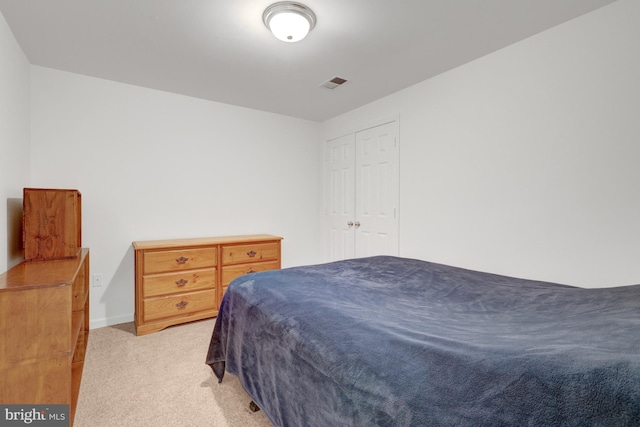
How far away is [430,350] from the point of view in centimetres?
85

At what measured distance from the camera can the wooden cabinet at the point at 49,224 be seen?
1.94m

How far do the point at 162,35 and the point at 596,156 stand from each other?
305 cm

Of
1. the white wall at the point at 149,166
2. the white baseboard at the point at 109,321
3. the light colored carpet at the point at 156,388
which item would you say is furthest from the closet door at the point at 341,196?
the white baseboard at the point at 109,321

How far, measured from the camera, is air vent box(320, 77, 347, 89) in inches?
113

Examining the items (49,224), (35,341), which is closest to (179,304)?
(49,224)

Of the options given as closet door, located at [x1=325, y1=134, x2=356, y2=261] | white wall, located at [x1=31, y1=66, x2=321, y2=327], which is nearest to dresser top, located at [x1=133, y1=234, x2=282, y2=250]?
white wall, located at [x1=31, y1=66, x2=321, y2=327]

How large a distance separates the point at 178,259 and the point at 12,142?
1.46m

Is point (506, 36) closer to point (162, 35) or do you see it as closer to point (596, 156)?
point (596, 156)

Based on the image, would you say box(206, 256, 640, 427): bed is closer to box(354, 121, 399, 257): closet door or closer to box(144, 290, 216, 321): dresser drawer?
box(144, 290, 216, 321): dresser drawer

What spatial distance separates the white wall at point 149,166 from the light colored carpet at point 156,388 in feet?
2.49

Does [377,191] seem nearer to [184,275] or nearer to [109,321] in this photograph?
[184,275]

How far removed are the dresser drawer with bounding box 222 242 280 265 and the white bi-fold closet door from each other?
981mm

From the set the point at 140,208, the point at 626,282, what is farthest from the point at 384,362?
the point at 140,208

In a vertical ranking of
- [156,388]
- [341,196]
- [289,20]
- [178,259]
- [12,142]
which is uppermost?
[289,20]
